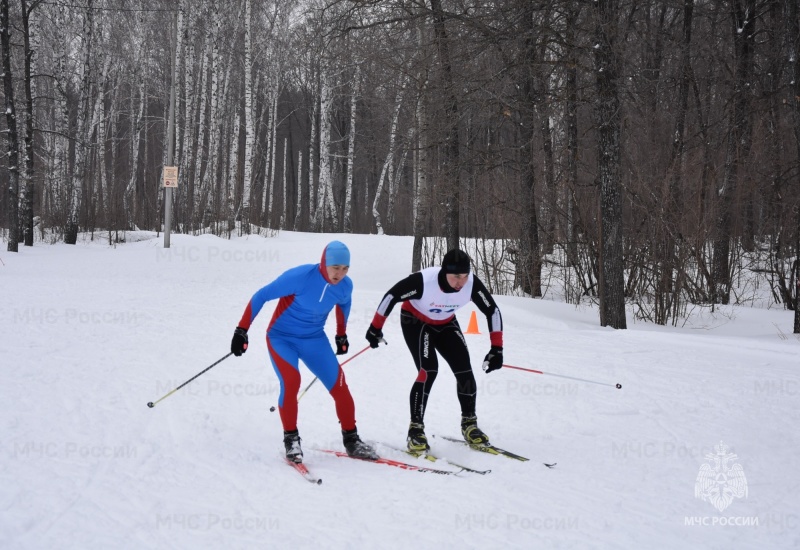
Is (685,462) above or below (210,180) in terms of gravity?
below

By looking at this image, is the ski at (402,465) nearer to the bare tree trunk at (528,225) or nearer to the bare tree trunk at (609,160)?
the bare tree trunk at (609,160)

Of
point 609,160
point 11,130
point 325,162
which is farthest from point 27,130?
point 609,160

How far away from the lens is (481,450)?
5.09 meters

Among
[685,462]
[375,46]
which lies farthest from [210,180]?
[685,462]

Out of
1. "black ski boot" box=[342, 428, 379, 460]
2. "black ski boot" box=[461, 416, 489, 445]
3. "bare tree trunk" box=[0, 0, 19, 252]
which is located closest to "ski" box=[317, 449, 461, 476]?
"black ski boot" box=[342, 428, 379, 460]

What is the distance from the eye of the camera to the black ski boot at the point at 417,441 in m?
4.99

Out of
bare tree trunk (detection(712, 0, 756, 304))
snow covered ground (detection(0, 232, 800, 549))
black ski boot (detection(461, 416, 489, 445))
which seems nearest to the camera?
snow covered ground (detection(0, 232, 800, 549))

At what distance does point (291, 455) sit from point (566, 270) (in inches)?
368

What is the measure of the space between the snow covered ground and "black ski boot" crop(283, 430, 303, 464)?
4.6 inches

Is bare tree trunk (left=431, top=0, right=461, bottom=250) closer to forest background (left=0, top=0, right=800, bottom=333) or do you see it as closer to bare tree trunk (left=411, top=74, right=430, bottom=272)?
forest background (left=0, top=0, right=800, bottom=333)

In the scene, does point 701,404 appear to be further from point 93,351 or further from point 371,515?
point 93,351

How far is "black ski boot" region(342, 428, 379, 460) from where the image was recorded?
16.0 ft

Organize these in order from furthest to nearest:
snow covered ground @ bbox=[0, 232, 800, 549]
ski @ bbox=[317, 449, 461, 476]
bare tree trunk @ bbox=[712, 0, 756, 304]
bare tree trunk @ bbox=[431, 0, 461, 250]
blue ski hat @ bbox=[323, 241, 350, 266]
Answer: bare tree trunk @ bbox=[712, 0, 756, 304], bare tree trunk @ bbox=[431, 0, 461, 250], blue ski hat @ bbox=[323, 241, 350, 266], ski @ bbox=[317, 449, 461, 476], snow covered ground @ bbox=[0, 232, 800, 549]

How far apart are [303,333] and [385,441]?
1165 mm
